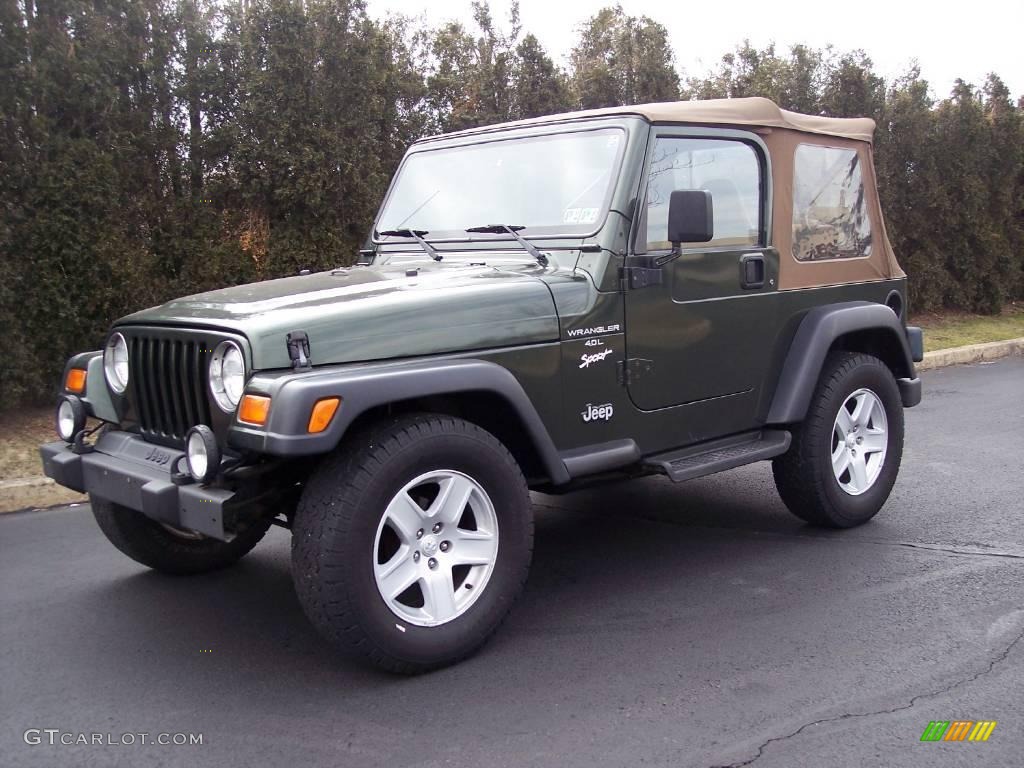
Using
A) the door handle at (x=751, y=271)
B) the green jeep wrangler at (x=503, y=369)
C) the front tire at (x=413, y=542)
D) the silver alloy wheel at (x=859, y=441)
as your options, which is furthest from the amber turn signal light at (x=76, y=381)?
the silver alloy wheel at (x=859, y=441)

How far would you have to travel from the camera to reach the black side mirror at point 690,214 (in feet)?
13.1

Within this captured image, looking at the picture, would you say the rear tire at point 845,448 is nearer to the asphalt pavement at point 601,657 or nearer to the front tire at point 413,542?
the asphalt pavement at point 601,657

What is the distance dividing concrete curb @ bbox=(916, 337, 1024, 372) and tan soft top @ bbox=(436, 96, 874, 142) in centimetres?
675

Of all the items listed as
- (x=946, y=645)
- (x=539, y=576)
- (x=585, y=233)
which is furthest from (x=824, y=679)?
(x=585, y=233)

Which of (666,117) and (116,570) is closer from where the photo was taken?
(666,117)

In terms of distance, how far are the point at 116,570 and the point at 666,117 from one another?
11.0 feet

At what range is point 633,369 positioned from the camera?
4168mm

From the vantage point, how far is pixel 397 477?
333 cm

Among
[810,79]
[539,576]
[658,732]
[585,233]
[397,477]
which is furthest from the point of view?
[810,79]

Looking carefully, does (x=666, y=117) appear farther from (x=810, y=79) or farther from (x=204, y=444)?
(x=810, y=79)

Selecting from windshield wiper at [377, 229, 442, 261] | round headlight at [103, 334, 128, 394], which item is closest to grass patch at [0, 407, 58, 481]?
round headlight at [103, 334, 128, 394]

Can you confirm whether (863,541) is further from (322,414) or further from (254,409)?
(254,409)

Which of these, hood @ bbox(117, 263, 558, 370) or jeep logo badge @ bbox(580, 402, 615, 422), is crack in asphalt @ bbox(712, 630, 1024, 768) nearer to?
jeep logo badge @ bbox(580, 402, 615, 422)

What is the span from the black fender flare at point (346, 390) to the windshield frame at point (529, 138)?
888 millimetres
